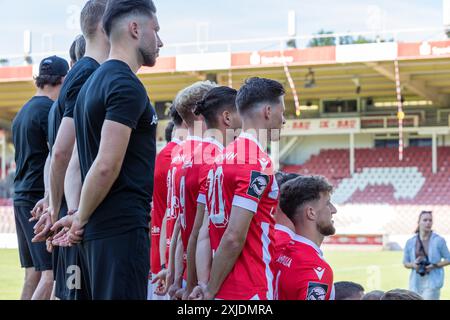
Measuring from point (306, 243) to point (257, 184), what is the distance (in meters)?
0.57

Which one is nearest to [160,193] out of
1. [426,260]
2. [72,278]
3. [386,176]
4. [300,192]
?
[300,192]

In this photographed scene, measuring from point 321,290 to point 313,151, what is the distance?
32.1 metres

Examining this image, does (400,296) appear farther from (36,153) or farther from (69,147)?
(36,153)

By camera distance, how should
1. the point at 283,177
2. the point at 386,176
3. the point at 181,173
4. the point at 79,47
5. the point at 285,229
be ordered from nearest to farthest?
1. the point at 285,229
2. the point at 283,177
3. the point at 181,173
4. the point at 79,47
5. the point at 386,176

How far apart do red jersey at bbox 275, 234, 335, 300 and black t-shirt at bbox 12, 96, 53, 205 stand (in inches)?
92.7

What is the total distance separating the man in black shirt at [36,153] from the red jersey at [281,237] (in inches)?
79.9

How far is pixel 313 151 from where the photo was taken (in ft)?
117

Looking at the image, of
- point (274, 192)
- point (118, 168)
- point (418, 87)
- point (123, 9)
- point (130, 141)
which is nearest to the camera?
point (118, 168)

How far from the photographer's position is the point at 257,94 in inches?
159

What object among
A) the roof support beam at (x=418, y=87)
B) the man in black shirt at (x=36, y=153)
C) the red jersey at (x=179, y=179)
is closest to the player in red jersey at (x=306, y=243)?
the red jersey at (x=179, y=179)

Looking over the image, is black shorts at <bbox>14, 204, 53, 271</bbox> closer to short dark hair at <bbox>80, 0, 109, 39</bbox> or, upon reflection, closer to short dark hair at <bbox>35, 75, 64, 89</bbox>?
short dark hair at <bbox>35, 75, 64, 89</bbox>

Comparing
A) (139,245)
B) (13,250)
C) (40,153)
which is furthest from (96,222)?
(13,250)
